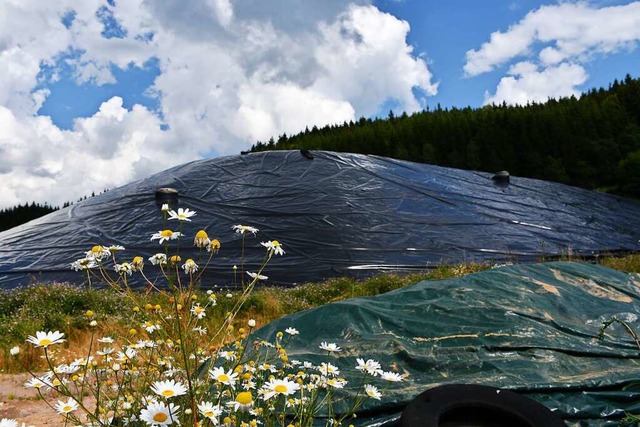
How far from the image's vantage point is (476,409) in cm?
251

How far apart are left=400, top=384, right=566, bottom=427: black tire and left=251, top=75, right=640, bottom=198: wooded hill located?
2993 centimetres

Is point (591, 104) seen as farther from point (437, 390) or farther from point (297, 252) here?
point (437, 390)

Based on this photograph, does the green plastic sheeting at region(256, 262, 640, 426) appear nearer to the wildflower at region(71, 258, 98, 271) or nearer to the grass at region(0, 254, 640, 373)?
the wildflower at region(71, 258, 98, 271)

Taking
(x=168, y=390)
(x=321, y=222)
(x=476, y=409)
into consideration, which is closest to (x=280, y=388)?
(x=168, y=390)

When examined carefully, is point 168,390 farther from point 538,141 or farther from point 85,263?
point 538,141

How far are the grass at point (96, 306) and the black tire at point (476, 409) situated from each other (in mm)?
3405

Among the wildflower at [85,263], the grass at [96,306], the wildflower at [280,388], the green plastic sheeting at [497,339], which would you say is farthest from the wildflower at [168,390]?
the grass at [96,306]

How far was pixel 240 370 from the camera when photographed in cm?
186

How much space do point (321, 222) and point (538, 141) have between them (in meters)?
32.1

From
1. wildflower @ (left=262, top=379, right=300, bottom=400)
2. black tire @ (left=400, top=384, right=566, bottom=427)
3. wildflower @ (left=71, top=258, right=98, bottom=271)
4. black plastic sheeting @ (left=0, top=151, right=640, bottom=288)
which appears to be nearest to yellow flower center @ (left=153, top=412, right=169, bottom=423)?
wildflower @ (left=262, top=379, right=300, bottom=400)

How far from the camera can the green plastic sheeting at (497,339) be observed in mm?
2982

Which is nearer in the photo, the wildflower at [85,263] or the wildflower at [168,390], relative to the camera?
the wildflower at [168,390]

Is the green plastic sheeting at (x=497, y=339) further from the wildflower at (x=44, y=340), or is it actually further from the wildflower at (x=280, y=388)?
the wildflower at (x=44, y=340)

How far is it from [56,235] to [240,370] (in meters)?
10.3
